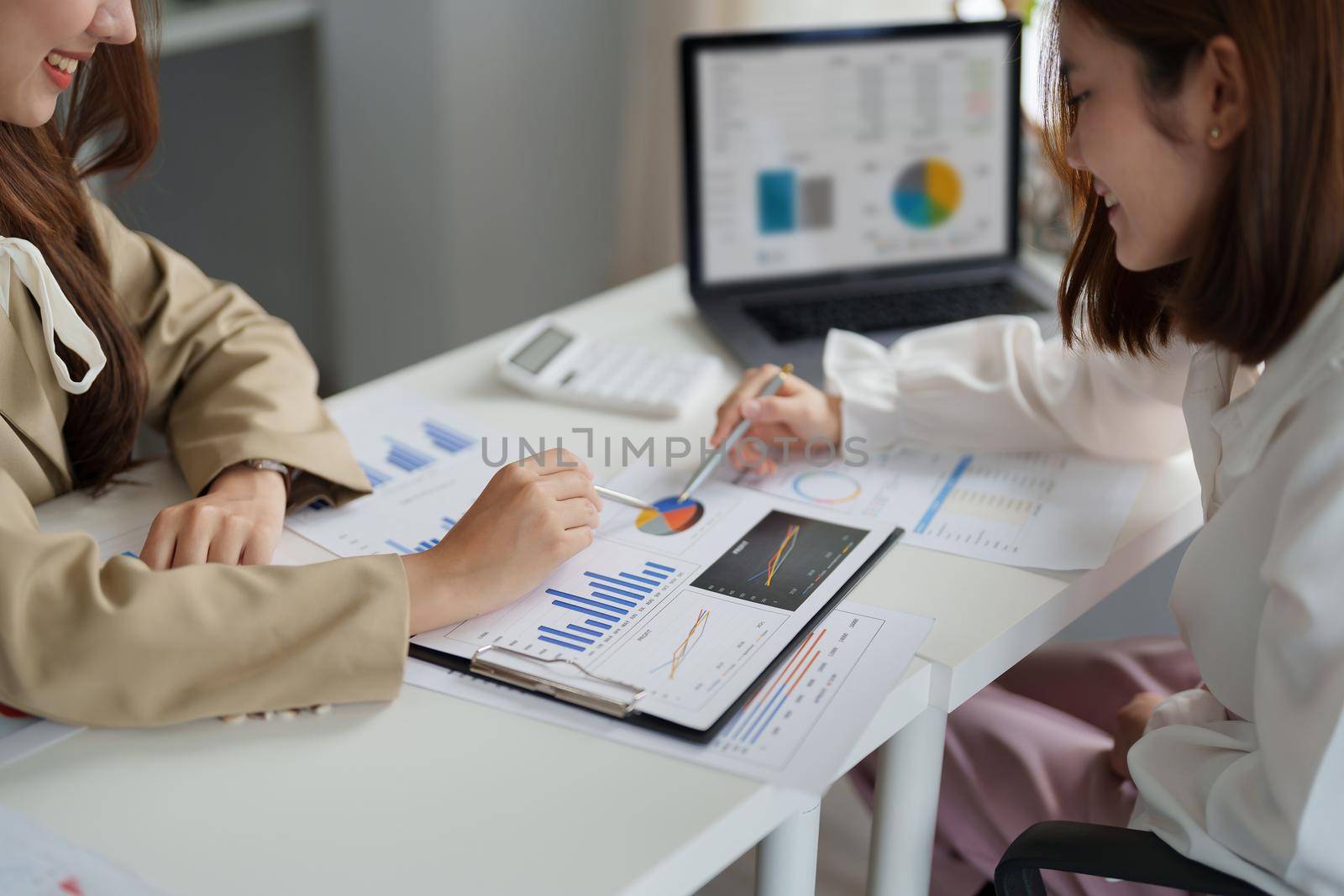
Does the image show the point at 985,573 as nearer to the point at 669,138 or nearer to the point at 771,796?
the point at 771,796

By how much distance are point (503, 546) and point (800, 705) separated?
0.78 feet

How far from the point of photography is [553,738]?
2.47 feet

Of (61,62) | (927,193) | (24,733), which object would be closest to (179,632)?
(24,733)

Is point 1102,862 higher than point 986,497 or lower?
lower

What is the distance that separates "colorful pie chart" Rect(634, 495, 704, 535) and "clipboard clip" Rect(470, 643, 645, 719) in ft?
0.67

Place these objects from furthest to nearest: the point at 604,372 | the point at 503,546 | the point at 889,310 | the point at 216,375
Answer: the point at 889,310
the point at 604,372
the point at 216,375
the point at 503,546

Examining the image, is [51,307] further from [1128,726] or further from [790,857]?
[1128,726]

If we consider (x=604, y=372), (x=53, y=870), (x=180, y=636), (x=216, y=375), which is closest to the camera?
(x=53, y=870)

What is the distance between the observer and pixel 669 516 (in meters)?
1.02

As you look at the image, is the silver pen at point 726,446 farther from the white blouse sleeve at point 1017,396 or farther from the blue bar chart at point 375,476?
the blue bar chart at point 375,476

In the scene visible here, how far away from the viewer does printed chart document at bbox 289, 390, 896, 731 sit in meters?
0.82

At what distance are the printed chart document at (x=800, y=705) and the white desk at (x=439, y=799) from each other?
1 centimetres

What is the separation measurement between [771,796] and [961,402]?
0.54 m

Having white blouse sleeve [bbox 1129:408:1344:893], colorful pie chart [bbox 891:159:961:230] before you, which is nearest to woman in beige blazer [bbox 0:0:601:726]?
white blouse sleeve [bbox 1129:408:1344:893]
